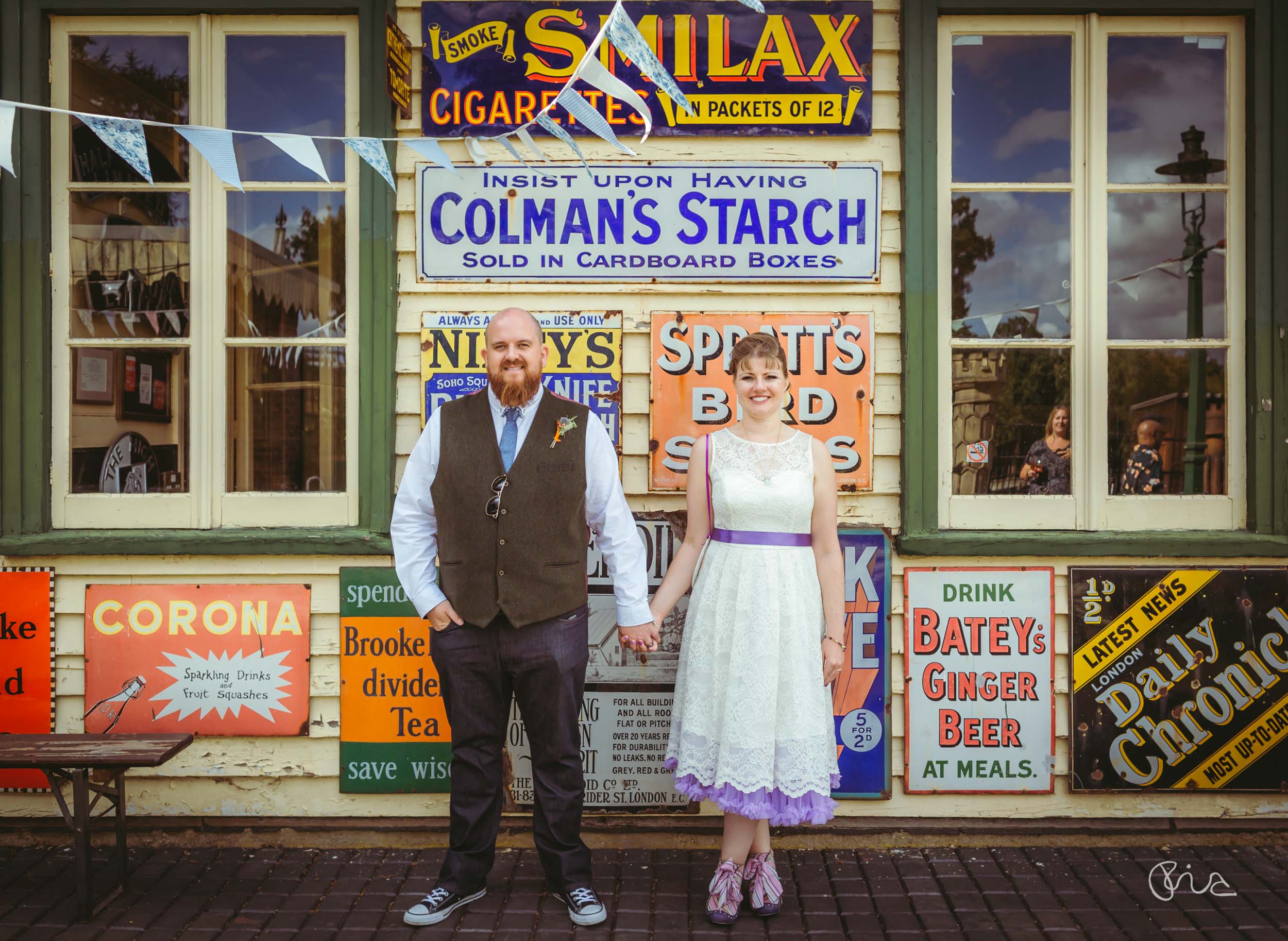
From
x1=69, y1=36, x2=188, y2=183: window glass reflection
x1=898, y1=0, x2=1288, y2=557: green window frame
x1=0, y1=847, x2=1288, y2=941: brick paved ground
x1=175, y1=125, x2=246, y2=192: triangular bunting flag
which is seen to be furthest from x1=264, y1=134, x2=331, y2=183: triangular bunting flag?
x1=0, y1=847, x2=1288, y2=941: brick paved ground

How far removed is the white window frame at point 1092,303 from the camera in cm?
408

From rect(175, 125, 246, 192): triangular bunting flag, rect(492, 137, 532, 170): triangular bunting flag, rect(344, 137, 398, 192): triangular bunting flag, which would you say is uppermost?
rect(492, 137, 532, 170): triangular bunting flag

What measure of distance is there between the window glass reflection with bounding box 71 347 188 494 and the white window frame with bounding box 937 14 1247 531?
3.26 meters

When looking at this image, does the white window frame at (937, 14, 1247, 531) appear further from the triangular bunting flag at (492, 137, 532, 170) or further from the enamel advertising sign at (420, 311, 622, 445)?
the triangular bunting flag at (492, 137, 532, 170)

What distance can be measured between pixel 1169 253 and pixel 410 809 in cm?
398

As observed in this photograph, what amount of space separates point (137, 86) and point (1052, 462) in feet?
13.9

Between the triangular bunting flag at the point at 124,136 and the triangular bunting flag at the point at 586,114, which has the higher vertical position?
the triangular bunting flag at the point at 586,114

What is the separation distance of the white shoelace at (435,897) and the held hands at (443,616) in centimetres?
91

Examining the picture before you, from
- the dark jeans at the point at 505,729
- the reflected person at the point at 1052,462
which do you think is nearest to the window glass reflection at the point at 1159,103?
the reflected person at the point at 1052,462

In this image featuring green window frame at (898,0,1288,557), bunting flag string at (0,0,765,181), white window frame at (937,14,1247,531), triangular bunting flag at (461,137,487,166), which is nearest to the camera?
bunting flag string at (0,0,765,181)

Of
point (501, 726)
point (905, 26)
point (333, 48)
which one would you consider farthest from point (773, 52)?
point (501, 726)

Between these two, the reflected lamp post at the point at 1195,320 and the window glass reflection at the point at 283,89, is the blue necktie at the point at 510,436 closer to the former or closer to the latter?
the window glass reflection at the point at 283,89

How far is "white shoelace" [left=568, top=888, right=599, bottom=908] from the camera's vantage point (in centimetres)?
327

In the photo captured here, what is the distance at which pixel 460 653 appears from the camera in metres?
3.27
